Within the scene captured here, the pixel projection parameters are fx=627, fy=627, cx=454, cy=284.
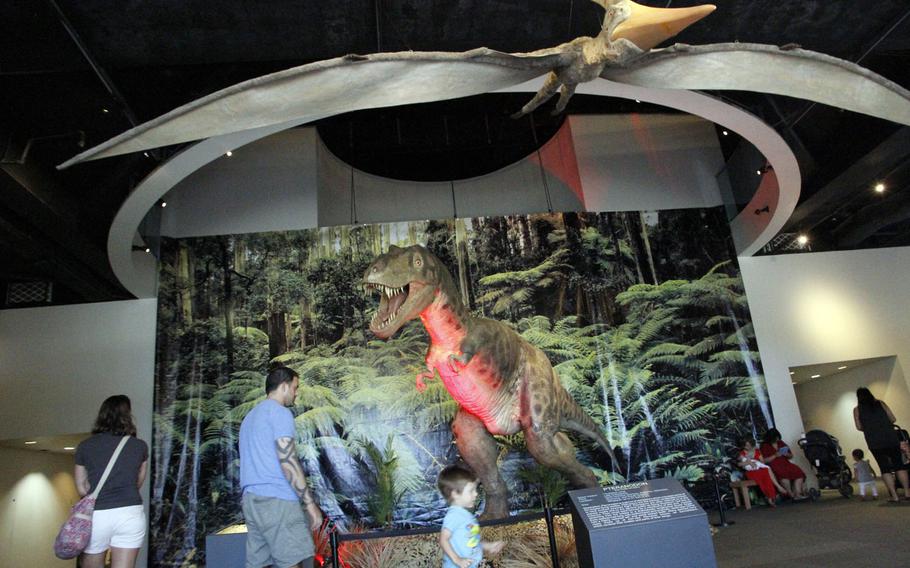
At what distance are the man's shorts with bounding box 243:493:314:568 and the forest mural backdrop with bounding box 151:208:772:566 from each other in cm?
404

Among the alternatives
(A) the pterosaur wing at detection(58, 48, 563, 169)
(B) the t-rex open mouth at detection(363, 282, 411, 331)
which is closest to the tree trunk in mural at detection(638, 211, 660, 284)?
(B) the t-rex open mouth at detection(363, 282, 411, 331)

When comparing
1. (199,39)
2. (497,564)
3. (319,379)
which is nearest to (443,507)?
(319,379)

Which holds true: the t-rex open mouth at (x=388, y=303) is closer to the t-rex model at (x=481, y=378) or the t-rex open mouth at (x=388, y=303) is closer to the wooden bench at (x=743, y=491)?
the t-rex model at (x=481, y=378)

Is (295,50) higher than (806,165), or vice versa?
(295,50)

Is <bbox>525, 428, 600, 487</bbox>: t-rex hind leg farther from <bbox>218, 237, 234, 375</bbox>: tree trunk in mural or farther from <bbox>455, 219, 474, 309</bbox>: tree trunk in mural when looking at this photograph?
<bbox>218, 237, 234, 375</bbox>: tree trunk in mural

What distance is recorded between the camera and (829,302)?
8391 mm

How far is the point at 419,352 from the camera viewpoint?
24.3ft

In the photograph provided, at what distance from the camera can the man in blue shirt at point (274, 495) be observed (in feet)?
8.39

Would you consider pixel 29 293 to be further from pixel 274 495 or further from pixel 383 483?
pixel 274 495

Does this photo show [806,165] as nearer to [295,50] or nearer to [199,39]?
[295,50]

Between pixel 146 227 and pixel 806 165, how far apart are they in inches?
277

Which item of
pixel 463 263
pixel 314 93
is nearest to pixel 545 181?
pixel 463 263

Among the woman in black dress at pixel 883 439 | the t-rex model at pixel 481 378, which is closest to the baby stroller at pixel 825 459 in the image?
the woman in black dress at pixel 883 439

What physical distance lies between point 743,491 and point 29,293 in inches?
342
